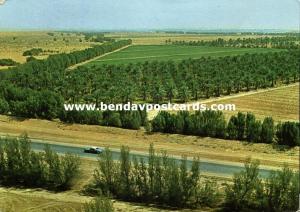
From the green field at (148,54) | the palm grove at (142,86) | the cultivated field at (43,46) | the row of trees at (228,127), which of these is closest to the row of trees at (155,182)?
the row of trees at (228,127)

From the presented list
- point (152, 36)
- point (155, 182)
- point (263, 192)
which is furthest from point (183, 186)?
point (152, 36)

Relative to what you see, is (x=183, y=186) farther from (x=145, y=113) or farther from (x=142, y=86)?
(x=142, y=86)

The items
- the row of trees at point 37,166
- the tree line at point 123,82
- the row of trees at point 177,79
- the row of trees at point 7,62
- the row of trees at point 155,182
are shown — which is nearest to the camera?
the row of trees at point 155,182

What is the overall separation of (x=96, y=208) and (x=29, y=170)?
13.8 feet

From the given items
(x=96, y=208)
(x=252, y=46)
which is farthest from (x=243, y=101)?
(x=252, y=46)

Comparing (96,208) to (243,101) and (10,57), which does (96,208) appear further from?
(10,57)

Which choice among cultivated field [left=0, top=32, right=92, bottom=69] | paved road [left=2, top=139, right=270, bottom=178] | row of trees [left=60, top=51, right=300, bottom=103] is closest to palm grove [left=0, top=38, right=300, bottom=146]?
row of trees [left=60, top=51, right=300, bottom=103]

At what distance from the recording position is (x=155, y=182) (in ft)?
33.7

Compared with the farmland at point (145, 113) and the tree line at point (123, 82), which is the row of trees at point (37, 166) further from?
the tree line at point (123, 82)

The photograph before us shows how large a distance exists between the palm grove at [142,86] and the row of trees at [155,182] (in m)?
3.97

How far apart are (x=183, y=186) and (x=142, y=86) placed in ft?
40.8

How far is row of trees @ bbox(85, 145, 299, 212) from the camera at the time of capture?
9539mm

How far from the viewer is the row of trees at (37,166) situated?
11.1m

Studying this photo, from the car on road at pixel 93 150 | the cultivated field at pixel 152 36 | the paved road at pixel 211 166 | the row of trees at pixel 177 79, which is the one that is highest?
the cultivated field at pixel 152 36
